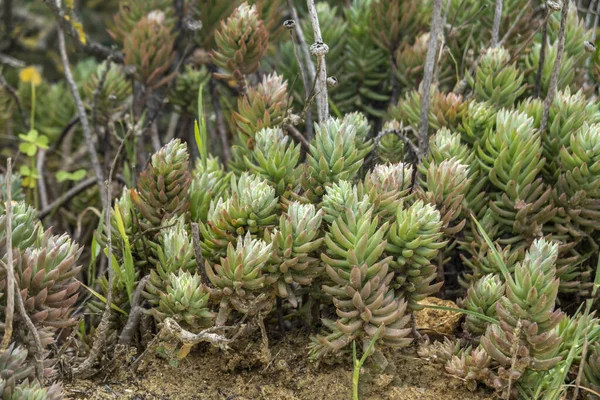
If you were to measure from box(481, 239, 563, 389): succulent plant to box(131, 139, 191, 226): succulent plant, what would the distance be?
40.0 inches

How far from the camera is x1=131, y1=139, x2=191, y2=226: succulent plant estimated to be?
6.84 ft

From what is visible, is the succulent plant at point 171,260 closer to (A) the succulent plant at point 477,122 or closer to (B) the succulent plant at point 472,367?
(B) the succulent plant at point 472,367

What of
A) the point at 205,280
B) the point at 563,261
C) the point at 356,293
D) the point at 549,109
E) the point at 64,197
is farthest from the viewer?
the point at 64,197

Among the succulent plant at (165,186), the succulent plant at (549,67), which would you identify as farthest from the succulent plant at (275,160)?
the succulent plant at (549,67)

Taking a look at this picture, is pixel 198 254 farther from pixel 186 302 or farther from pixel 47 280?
pixel 47 280

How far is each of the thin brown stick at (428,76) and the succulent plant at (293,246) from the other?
2.04ft

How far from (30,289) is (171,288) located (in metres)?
0.36

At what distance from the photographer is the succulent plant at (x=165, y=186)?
2086 millimetres

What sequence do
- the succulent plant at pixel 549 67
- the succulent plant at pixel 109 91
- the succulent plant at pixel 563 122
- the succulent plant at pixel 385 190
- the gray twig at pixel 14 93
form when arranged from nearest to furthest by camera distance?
the succulent plant at pixel 385 190 → the succulent plant at pixel 563 122 → the succulent plant at pixel 549 67 → the succulent plant at pixel 109 91 → the gray twig at pixel 14 93

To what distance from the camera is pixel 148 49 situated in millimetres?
2895

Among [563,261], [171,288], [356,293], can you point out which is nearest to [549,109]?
[563,261]

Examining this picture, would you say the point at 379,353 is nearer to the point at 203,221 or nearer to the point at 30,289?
the point at 203,221

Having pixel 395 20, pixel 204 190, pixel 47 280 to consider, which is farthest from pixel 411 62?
pixel 47 280

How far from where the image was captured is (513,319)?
5.72 feet
